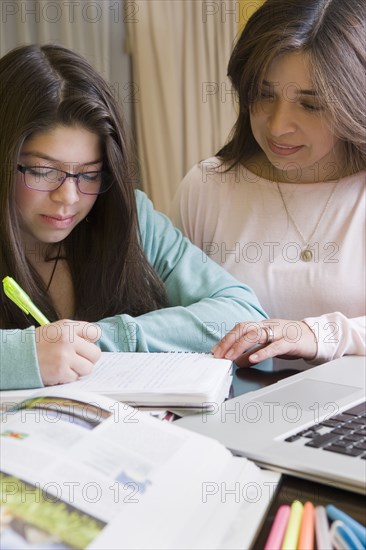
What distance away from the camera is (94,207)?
1.31m

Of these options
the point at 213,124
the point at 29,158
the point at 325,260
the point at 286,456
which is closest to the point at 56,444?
the point at 286,456

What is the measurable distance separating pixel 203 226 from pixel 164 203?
5.10ft

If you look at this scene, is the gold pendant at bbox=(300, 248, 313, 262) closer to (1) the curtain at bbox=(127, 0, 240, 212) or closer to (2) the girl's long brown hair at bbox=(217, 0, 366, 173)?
(2) the girl's long brown hair at bbox=(217, 0, 366, 173)

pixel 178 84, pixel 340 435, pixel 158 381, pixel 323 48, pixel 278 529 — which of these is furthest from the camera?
pixel 178 84

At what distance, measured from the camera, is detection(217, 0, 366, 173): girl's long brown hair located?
126 cm

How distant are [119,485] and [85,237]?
2.80 ft

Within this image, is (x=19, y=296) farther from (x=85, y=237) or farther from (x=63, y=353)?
Result: (x=85, y=237)

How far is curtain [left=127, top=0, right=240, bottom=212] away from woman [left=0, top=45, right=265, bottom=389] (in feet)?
5.33

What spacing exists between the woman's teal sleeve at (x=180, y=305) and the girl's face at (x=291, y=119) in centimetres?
27

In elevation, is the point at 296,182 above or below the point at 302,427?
above

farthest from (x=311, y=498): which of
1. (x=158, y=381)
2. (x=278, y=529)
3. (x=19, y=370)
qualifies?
(x=19, y=370)

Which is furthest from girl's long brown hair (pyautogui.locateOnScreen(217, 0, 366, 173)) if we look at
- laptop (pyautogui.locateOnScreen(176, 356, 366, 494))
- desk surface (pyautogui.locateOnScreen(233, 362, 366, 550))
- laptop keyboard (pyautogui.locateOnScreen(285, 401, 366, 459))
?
desk surface (pyautogui.locateOnScreen(233, 362, 366, 550))

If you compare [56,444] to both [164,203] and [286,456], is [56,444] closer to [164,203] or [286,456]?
[286,456]

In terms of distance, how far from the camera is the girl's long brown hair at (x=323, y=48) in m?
1.26
